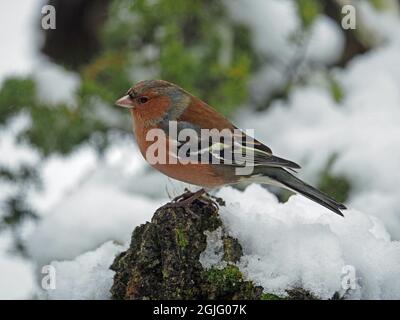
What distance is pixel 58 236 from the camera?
10.7 ft

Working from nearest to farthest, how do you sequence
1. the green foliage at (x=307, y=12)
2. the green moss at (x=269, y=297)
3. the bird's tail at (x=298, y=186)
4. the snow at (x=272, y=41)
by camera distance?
the green moss at (x=269, y=297) < the bird's tail at (x=298, y=186) < the green foliage at (x=307, y=12) < the snow at (x=272, y=41)

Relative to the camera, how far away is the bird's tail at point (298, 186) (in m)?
2.31

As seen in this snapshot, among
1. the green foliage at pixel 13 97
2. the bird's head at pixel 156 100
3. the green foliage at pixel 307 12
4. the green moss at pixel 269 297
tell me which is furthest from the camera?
the green foliage at pixel 307 12

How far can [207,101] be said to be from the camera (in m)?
3.99

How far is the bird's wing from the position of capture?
245cm

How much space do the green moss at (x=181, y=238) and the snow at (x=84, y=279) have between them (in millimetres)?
319

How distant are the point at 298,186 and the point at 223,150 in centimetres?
28

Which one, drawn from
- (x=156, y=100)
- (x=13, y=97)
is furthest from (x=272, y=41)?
(x=156, y=100)

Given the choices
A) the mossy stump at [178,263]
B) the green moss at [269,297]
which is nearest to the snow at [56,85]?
the mossy stump at [178,263]

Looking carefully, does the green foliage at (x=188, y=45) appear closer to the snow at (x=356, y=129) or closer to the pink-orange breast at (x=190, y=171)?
the snow at (x=356, y=129)

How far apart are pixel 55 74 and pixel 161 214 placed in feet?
7.96

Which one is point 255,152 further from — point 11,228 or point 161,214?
point 11,228
